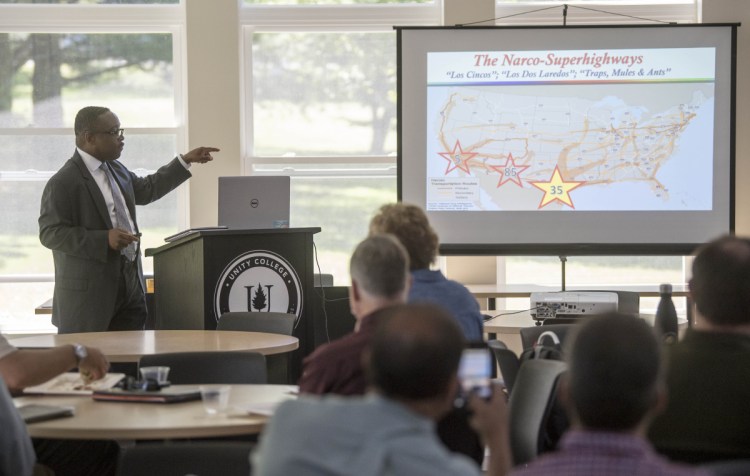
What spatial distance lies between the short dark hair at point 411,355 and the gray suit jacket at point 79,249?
420cm

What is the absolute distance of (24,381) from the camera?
120 inches

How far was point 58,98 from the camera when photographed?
7.24 m

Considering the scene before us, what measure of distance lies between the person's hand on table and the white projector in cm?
251

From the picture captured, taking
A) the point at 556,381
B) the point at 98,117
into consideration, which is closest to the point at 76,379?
the point at 556,381

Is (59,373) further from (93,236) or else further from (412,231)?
(93,236)

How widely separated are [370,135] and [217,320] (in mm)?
2797

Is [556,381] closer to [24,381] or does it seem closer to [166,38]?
[24,381]

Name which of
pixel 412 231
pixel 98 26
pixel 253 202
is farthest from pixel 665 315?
pixel 98 26

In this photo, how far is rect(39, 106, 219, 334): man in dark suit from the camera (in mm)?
5457

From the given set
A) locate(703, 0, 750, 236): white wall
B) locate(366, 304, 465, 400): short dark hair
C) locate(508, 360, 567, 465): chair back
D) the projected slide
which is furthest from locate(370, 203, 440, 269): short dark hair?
locate(703, 0, 750, 236): white wall

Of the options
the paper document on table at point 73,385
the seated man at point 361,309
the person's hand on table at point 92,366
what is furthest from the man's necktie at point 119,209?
the seated man at point 361,309

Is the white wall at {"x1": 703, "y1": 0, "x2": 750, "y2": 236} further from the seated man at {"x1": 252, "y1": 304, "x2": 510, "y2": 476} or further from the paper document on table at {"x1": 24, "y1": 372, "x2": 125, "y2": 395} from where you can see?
the seated man at {"x1": 252, "y1": 304, "x2": 510, "y2": 476}

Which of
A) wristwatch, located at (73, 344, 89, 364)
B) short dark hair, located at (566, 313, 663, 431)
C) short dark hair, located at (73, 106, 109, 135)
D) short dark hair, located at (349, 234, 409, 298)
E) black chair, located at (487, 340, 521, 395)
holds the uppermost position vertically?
short dark hair, located at (73, 106, 109, 135)

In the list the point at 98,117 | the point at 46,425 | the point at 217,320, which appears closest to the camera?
the point at 46,425
